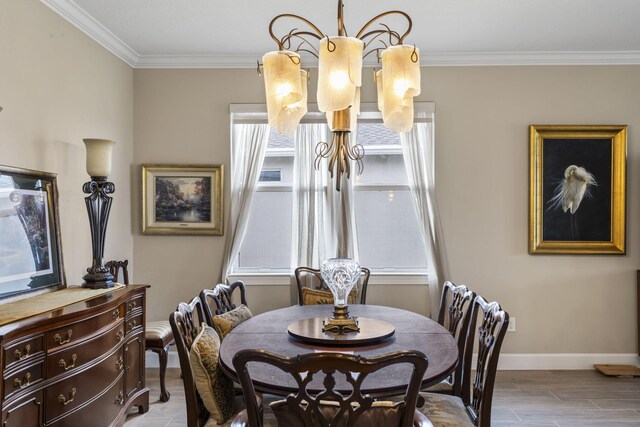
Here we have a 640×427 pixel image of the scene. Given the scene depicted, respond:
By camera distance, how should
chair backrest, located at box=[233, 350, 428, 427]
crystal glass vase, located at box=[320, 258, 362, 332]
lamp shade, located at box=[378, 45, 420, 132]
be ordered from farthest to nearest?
crystal glass vase, located at box=[320, 258, 362, 332] → lamp shade, located at box=[378, 45, 420, 132] → chair backrest, located at box=[233, 350, 428, 427]

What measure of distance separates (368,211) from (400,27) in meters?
1.58

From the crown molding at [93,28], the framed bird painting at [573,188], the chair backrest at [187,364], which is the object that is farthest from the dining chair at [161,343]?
the framed bird painting at [573,188]

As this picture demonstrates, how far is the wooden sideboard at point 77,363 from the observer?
2.10 metres

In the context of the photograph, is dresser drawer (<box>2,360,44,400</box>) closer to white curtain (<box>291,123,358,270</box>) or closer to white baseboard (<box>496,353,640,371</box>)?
white curtain (<box>291,123,358,270</box>)

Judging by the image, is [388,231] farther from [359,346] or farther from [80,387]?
[80,387]

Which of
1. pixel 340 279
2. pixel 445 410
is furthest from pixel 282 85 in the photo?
pixel 445 410

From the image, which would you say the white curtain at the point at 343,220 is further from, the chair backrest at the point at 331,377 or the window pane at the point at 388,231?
the chair backrest at the point at 331,377

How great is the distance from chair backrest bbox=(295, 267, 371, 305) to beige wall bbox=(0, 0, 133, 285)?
1.53m

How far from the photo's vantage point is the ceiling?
129 inches

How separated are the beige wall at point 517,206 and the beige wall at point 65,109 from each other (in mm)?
490

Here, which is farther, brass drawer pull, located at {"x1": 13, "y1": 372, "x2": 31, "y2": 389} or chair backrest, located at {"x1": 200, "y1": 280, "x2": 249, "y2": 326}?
chair backrest, located at {"x1": 200, "y1": 280, "x2": 249, "y2": 326}

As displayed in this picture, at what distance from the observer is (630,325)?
14.0 feet

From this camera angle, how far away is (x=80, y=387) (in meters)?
2.55

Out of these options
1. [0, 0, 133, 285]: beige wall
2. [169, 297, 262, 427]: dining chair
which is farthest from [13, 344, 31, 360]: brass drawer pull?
[0, 0, 133, 285]: beige wall
